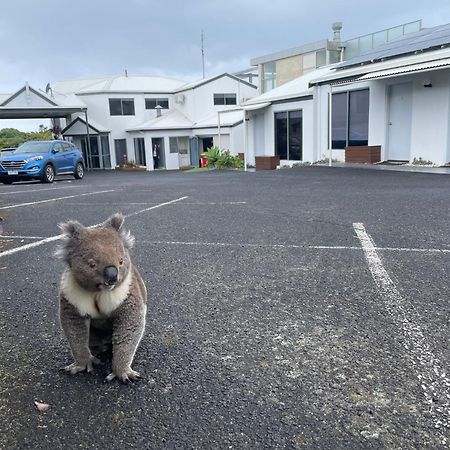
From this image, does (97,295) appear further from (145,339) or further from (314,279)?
(314,279)

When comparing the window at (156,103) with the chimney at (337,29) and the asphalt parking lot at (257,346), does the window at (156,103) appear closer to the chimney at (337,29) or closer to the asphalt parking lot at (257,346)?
the chimney at (337,29)

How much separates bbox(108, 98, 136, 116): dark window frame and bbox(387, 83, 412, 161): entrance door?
25.7 metres

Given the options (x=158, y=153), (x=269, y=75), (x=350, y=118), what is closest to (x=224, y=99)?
(x=269, y=75)

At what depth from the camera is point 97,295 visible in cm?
252

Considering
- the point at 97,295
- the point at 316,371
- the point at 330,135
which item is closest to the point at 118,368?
the point at 97,295

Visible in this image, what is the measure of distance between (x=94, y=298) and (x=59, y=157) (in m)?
17.8

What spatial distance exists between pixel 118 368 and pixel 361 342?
1.66 m

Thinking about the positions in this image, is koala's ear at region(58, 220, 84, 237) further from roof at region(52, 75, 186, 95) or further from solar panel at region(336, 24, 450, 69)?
roof at region(52, 75, 186, 95)

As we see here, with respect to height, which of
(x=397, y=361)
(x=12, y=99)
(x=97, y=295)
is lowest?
(x=397, y=361)

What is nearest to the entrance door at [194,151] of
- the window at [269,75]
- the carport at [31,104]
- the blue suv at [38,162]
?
the window at [269,75]

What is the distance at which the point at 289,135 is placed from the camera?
21766 millimetres

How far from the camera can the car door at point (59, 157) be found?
1864 cm

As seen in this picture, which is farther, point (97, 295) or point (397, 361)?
point (397, 361)

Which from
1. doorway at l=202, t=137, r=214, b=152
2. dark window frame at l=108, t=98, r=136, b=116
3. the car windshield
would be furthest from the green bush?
dark window frame at l=108, t=98, r=136, b=116
